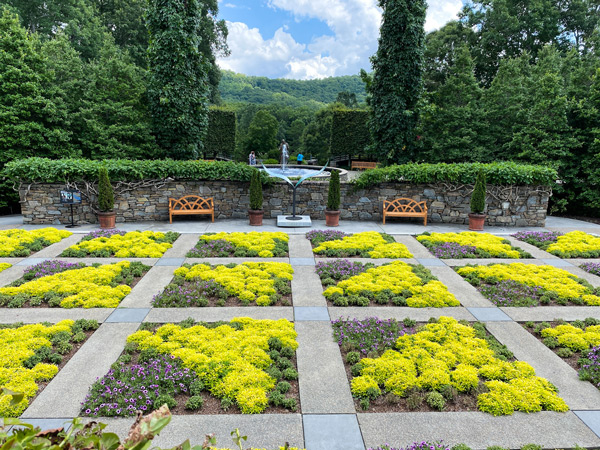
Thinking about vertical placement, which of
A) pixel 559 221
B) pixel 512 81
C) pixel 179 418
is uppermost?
pixel 512 81

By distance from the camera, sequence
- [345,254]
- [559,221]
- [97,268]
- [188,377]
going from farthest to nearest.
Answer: [559,221] → [345,254] → [97,268] → [188,377]

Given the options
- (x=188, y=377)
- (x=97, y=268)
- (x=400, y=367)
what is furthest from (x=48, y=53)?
(x=400, y=367)

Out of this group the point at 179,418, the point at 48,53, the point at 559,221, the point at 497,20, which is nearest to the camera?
the point at 179,418

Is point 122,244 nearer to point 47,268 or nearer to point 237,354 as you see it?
point 47,268

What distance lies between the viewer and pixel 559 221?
13.5m

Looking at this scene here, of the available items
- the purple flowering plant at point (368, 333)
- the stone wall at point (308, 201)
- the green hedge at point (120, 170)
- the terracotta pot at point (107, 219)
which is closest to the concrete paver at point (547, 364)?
the purple flowering plant at point (368, 333)

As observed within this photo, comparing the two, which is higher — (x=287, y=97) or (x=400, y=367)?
(x=287, y=97)

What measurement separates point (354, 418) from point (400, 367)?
1.02 m

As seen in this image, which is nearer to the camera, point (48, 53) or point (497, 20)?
point (48, 53)

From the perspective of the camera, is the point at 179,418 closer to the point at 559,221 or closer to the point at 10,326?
the point at 10,326

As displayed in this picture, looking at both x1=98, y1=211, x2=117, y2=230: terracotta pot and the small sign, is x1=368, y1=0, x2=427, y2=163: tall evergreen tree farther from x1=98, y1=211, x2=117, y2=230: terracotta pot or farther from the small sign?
the small sign

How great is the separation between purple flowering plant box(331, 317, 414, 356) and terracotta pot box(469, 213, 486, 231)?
22.9 feet

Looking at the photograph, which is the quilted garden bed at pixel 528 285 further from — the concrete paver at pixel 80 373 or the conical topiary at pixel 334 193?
the concrete paver at pixel 80 373

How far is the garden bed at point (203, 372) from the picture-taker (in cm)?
411
